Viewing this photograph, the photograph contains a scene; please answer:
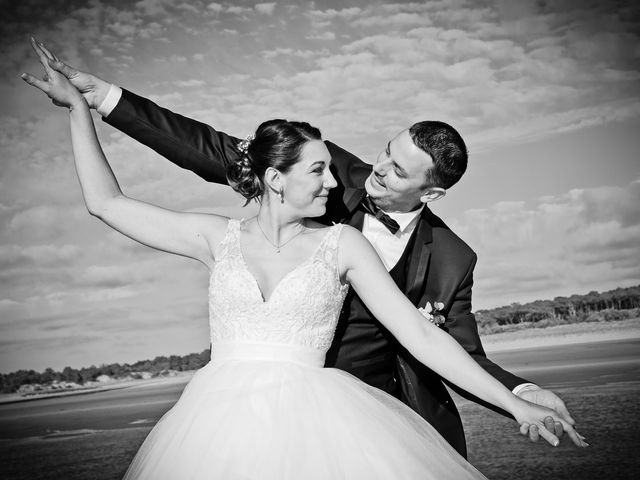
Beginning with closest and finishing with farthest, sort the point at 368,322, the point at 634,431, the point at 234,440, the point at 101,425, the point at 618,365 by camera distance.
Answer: the point at 234,440
the point at 368,322
the point at 634,431
the point at 101,425
the point at 618,365

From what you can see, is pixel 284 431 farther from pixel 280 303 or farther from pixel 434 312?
pixel 434 312

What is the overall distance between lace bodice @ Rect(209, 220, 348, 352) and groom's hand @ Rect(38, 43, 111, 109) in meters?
0.91

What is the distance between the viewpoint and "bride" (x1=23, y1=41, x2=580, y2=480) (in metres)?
2.01

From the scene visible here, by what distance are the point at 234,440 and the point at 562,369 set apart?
744cm

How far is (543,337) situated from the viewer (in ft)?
37.2

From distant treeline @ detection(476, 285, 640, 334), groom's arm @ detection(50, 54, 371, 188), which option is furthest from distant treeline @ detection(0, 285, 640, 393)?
groom's arm @ detection(50, 54, 371, 188)

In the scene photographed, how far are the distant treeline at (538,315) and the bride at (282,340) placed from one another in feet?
29.2

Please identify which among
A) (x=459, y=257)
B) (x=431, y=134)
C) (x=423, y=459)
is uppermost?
(x=431, y=134)

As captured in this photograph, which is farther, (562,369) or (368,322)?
(562,369)

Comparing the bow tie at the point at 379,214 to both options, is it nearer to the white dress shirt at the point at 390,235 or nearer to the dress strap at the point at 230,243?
the white dress shirt at the point at 390,235

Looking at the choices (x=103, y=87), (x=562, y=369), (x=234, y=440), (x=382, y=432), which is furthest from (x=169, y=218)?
(x=562, y=369)

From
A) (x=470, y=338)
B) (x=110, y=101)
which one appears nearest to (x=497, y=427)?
(x=470, y=338)

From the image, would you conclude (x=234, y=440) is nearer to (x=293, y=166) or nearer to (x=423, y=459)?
(x=423, y=459)

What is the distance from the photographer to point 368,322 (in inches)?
110
